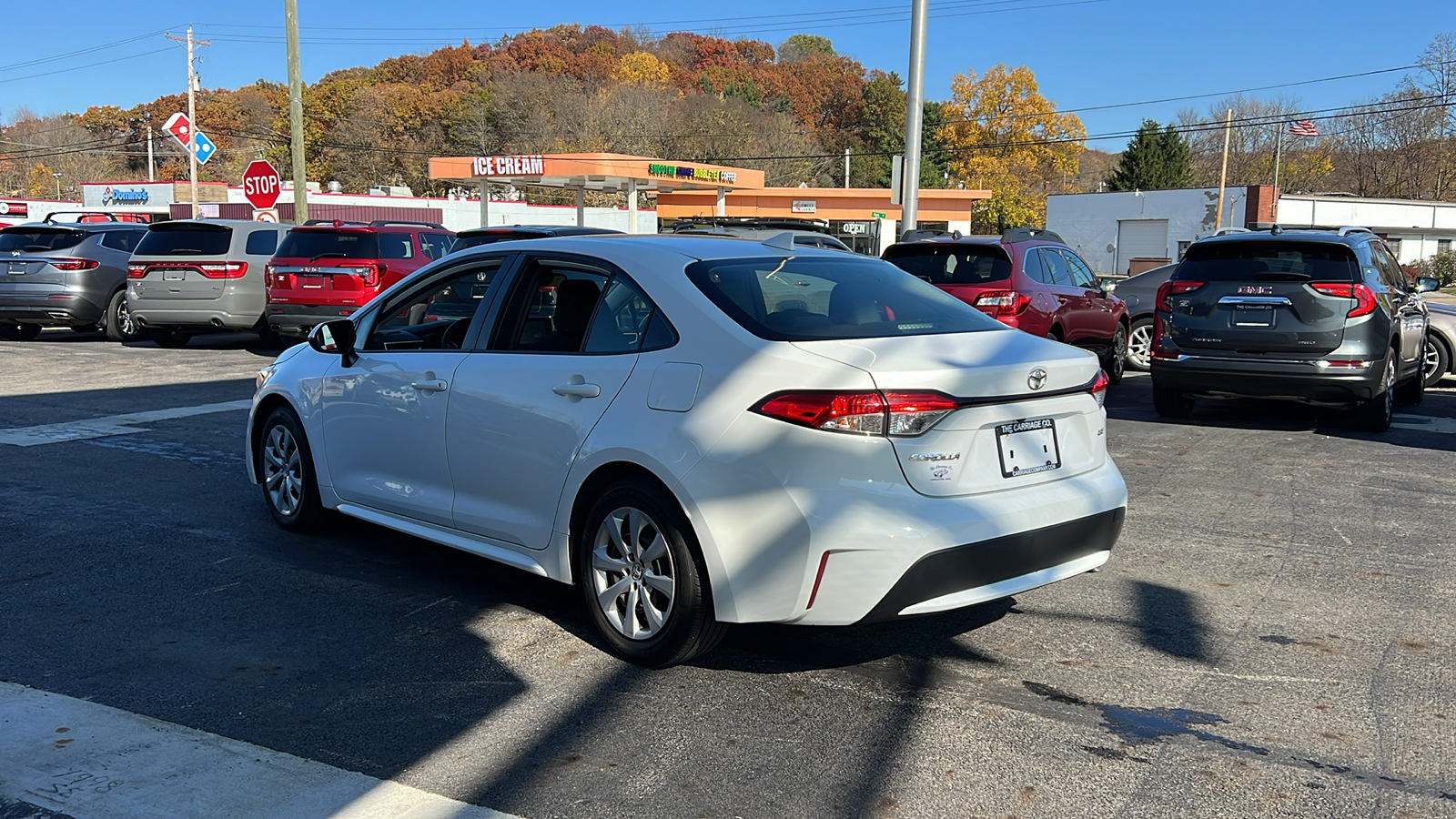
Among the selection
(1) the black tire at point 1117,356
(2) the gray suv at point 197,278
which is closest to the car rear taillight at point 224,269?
(2) the gray suv at point 197,278

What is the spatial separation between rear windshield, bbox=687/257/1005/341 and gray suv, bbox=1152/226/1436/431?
222 inches

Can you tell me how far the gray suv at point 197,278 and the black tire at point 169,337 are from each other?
0.44 m

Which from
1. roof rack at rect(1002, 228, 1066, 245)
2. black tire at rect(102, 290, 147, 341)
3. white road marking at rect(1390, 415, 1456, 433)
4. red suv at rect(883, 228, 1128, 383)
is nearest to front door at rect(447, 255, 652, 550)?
red suv at rect(883, 228, 1128, 383)

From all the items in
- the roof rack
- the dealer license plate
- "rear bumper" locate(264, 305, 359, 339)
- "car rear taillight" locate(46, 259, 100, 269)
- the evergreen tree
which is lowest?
"rear bumper" locate(264, 305, 359, 339)

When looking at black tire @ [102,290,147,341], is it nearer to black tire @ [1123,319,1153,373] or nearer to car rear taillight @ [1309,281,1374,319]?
black tire @ [1123,319,1153,373]

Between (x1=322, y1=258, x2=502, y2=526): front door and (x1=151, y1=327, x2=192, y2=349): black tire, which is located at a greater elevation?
(x1=322, y1=258, x2=502, y2=526): front door

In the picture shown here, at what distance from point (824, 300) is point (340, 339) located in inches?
101

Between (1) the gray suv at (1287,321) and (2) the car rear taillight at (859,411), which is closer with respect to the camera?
(2) the car rear taillight at (859,411)

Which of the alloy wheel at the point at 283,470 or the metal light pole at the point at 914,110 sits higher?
the metal light pole at the point at 914,110

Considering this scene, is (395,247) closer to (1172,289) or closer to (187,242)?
(187,242)

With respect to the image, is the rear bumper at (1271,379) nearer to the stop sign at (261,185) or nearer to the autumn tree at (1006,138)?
the stop sign at (261,185)

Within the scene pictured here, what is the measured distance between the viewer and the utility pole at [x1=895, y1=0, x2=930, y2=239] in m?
Answer: 16.9

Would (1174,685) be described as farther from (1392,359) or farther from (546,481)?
(1392,359)

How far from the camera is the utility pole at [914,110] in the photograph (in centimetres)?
1692
